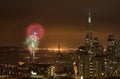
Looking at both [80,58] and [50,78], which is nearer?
[50,78]

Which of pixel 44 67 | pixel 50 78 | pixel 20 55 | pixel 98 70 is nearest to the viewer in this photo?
pixel 50 78

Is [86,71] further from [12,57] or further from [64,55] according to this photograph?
[64,55]

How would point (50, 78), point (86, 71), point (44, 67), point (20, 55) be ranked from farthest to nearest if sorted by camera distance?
point (20, 55) < point (44, 67) < point (86, 71) < point (50, 78)

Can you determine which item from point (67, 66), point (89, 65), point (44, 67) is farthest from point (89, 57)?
point (67, 66)

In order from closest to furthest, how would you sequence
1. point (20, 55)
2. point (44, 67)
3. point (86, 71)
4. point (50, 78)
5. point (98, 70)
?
point (50, 78) < point (98, 70) < point (86, 71) < point (44, 67) < point (20, 55)

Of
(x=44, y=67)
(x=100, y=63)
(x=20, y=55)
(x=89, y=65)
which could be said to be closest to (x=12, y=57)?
(x=20, y=55)

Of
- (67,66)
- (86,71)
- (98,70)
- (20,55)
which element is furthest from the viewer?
(20,55)

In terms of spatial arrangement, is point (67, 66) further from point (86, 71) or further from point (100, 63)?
point (100, 63)

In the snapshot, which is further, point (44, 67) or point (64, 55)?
point (64, 55)
